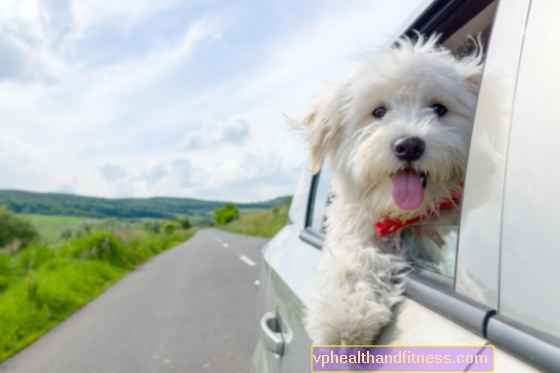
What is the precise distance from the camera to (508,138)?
113 centimetres

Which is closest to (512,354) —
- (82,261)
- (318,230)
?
(318,230)

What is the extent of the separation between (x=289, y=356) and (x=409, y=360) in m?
0.95

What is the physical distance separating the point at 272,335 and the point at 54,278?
927cm

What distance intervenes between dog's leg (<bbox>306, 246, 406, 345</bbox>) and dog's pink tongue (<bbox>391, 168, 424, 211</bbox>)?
19cm

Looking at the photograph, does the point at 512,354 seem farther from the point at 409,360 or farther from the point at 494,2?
the point at 494,2

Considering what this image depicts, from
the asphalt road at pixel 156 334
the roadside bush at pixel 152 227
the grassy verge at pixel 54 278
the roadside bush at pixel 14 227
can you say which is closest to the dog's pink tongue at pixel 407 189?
the asphalt road at pixel 156 334

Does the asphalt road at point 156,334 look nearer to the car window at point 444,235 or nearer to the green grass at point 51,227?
the car window at point 444,235

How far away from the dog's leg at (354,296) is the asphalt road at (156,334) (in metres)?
3.63

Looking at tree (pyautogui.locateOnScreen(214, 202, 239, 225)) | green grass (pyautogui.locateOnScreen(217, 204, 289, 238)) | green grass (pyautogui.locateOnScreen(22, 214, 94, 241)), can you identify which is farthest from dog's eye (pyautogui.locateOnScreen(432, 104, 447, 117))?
tree (pyautogui.locateOnScreen(214, 202, 239, 225))

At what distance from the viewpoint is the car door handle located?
7.62 feet

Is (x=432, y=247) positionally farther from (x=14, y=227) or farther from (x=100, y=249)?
(x=14, y=227)

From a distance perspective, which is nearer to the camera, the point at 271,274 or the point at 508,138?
the point at 508,138

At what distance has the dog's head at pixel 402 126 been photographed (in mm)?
1762

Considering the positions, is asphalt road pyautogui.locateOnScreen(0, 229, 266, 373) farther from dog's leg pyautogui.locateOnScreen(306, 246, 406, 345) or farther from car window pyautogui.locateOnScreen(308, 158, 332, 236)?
dog's leg pyautogui.locateOnScreen(306, 246, 406, 345)
